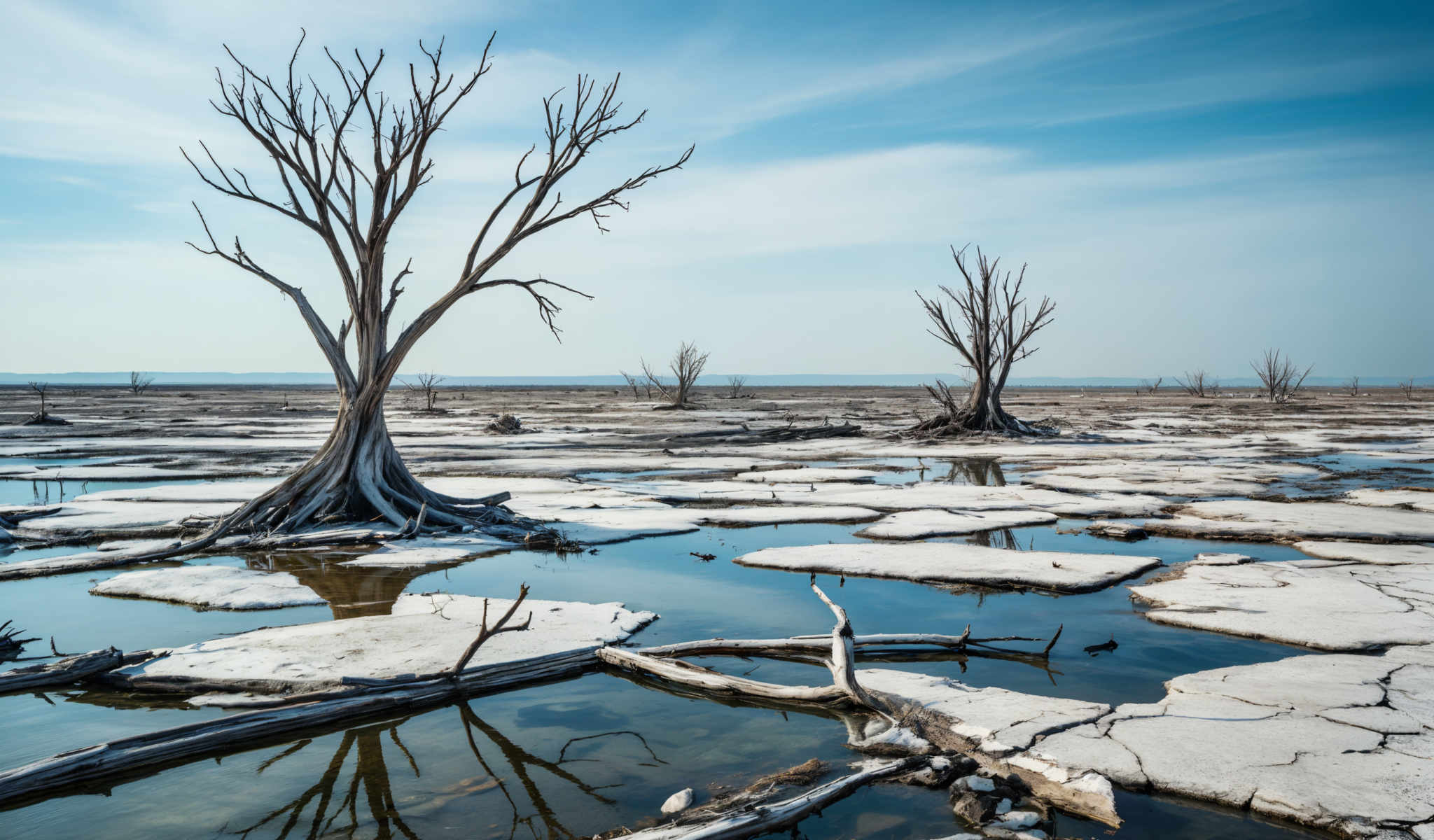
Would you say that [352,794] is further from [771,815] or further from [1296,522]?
[1296,522]

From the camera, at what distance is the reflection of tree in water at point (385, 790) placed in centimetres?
256

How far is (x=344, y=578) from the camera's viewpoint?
Result: 19.4ft

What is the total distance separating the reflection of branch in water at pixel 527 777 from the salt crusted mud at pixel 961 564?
10.0 feet

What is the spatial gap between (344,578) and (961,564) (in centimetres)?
412

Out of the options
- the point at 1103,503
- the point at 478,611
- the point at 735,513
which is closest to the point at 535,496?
the point at 735,513

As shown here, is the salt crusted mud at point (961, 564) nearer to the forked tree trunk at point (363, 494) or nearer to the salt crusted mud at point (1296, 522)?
the salt crusted mud at point (1296, 522)

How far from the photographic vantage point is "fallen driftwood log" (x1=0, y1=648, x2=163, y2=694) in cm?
369

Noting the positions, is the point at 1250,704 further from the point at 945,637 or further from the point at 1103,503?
the point at 1103,503

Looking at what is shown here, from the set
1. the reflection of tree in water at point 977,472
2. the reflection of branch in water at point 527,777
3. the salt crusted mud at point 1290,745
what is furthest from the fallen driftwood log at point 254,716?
the reflection of tree in water at point 977,472

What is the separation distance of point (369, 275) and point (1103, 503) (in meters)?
7.14

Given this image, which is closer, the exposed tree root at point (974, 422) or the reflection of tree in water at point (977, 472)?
the reflection of tree in water at point (977, 472)

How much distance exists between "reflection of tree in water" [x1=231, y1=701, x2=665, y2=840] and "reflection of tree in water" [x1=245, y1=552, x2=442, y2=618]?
1.86m

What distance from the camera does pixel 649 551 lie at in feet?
22.4

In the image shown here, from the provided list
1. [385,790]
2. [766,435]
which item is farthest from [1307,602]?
[766,435]
